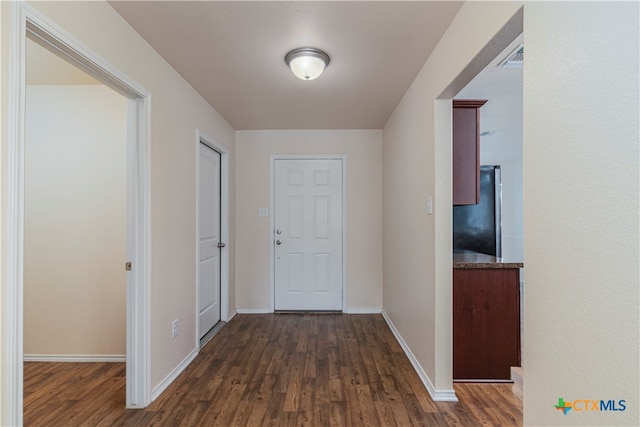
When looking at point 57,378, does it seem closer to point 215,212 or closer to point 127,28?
point 215,212

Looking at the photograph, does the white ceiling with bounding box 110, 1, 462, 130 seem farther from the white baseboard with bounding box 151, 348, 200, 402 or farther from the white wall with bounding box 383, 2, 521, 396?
the white baseboard with bounding box 151, 348, 200, 402

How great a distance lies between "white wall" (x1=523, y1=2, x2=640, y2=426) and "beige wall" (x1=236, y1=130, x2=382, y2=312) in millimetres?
2801

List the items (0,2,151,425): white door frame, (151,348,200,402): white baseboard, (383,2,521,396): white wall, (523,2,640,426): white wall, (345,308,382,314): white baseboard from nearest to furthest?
(523,2,640,426): white wall → (0,2,151,425): white door frame → (383,2,521,396): white wall → (151,348,200,402): white baseboard → (345,308,382,314): white baseboard

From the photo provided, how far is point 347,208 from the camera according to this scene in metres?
3.96

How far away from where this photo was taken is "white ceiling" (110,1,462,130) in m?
1.66

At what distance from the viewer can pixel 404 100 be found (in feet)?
9.33

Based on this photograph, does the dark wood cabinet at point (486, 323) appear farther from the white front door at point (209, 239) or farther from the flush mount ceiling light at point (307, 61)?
the white front door at point (209, 239)

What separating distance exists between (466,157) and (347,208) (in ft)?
5.69

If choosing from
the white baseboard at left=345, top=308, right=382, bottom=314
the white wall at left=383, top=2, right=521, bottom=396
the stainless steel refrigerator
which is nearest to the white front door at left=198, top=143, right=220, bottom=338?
→ the white baseboard at left=345, top=308, right=382, bottom=314

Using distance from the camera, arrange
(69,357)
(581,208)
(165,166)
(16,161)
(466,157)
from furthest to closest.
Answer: (69,357) < (466,157) < (165,166) < (16,161) < (581,208)

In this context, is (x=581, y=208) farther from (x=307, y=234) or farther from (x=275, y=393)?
(x=307, y=234)

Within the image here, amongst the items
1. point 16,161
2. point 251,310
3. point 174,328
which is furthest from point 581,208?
point 251,310

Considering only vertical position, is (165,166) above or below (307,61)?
below

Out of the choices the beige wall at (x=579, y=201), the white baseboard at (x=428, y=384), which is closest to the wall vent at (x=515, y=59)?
the beige wall at (x=579, y=201)
